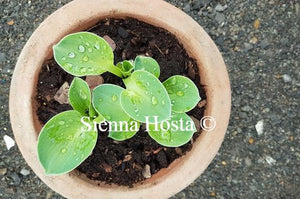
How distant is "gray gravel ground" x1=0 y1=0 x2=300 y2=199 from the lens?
1529 millimetres

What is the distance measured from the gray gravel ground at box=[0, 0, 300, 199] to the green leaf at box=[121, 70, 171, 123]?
73 cm

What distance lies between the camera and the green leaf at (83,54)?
0.88 meters

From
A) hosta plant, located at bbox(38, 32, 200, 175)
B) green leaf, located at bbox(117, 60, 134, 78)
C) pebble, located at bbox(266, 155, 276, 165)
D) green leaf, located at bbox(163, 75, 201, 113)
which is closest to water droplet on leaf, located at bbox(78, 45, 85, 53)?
hosta plant, located at bbox(38, 32, 200, 175)

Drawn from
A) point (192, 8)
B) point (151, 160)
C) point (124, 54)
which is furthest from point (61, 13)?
point (192, 8)

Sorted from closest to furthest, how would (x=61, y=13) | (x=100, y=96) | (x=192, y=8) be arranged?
(x=100, y=96), (x=61, y=13), (x=192, y=8)

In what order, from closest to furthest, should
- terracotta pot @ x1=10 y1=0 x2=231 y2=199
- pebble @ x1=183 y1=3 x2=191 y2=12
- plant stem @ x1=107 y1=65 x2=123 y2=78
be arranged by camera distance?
plant stem @ x1=107 y1=65 x2=123 y2=78
terracotta pot @ x1=10 y1=0 x2=231 y2=199
pebble @ x1=183 y1=3 x2=191 y2=12

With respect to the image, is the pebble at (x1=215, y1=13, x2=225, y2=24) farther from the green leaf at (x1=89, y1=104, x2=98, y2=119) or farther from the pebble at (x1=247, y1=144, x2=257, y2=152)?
the green leaf at (x1=89, y1=104, x2=98, y2=119)

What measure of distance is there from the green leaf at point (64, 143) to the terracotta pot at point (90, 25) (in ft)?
0.70

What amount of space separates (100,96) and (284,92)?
2.92 feet

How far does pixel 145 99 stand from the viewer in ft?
2.81

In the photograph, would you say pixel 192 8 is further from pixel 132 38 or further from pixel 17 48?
pixel 17 48

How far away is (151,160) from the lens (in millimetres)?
1147

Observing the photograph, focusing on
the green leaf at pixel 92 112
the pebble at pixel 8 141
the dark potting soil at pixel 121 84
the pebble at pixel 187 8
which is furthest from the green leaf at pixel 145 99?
the pebble at pixel 8 141

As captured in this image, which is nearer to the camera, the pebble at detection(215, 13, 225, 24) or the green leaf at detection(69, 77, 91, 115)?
the green leaf at detection(69, 77, 91, 115)
